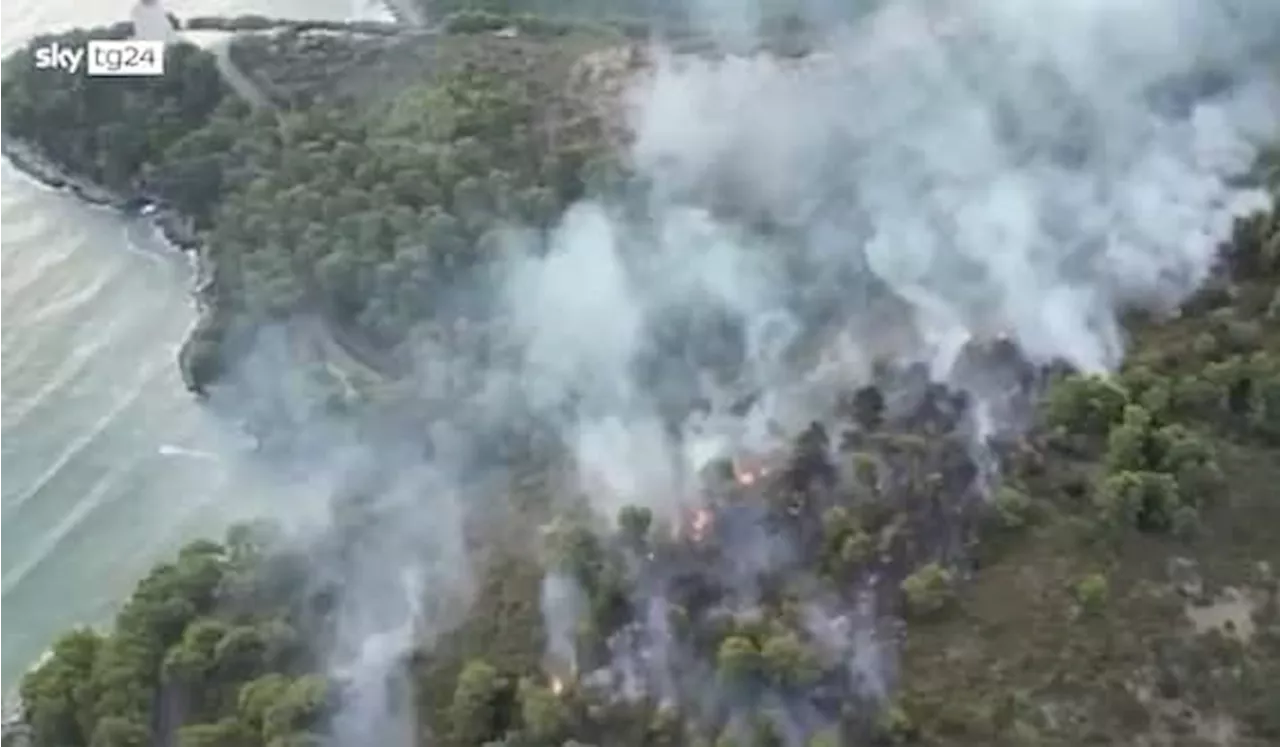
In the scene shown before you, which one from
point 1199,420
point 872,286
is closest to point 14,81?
point 872,286

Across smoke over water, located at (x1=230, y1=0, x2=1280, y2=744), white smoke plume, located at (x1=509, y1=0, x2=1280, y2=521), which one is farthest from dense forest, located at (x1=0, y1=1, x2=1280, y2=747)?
white smoke plume, located at (x1=509, y1=0, x2=1280, y2=521)

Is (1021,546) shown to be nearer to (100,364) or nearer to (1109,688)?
(1109,688)

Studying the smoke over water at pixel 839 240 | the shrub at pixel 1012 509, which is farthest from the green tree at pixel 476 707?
the shrub at pixel 1012 509

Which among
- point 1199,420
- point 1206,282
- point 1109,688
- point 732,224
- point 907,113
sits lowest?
point 1109,688

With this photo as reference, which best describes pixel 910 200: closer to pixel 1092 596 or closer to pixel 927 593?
pixel 927 593

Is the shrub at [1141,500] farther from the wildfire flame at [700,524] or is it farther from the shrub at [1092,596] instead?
the wildfire flame at [700,524]

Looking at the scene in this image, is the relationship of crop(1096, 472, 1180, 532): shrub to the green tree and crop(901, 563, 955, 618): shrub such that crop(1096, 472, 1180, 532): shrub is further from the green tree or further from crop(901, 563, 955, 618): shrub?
the green tree
